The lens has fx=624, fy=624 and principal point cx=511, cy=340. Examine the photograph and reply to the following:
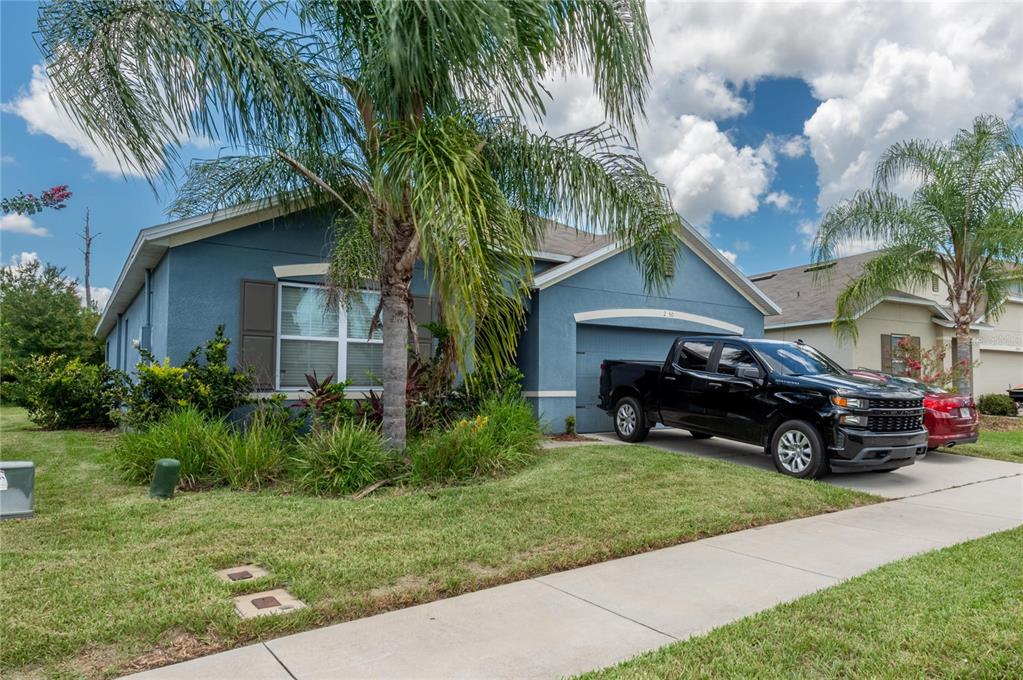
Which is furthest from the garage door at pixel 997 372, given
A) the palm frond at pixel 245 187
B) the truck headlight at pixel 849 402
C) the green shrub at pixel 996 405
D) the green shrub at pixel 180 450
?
the green shrub at pixel 180 450

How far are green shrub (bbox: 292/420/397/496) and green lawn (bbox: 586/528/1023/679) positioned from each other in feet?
15.0

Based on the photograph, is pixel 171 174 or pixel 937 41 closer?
pixel 171 174

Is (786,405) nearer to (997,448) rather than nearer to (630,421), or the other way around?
(630,421)

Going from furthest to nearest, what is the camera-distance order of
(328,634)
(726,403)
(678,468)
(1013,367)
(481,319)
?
(1013,367) < (726,403) < (678,468) < (481,319) < (328,634)

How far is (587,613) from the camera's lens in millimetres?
4070

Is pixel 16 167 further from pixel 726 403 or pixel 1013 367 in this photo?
pixel 1013 367

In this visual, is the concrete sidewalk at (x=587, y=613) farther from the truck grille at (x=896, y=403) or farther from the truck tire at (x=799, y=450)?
the truck grille at (x=896, y=403)

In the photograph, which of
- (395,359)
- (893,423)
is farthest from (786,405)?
(395,359)

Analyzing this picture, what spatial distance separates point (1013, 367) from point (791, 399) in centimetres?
2254

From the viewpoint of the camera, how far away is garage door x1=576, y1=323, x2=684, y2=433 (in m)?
13.3

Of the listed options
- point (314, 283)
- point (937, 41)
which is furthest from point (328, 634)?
point (937, 41)

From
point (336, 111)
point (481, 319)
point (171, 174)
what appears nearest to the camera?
point (171, 174)

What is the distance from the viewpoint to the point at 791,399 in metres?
Answer: 8.80

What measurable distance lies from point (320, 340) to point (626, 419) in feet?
19.0
